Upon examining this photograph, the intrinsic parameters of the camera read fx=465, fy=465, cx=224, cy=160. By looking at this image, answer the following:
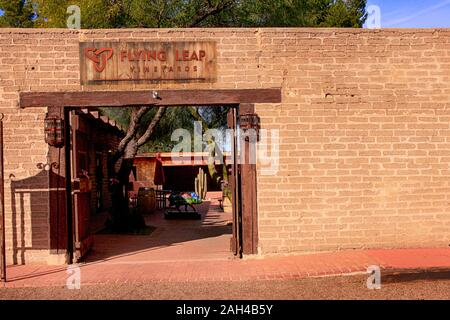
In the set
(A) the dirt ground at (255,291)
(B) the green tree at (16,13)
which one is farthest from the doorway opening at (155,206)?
(B) the green tree at (16,13)

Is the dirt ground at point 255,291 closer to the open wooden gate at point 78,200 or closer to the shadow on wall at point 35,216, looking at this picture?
the shadow on wall at point 35,216

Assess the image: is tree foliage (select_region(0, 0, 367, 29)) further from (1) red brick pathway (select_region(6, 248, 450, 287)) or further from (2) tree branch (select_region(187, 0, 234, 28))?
(1) red brick pathway (select_region(6, 248, 450, 287))

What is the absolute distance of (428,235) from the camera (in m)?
8.35

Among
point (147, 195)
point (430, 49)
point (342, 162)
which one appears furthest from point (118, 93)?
point (147, 195)

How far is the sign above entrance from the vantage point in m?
8.05

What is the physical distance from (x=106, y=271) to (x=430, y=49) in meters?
6.87

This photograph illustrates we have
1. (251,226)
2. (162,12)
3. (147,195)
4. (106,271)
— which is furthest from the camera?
(147,195)

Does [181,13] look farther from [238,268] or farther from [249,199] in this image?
[238,268]

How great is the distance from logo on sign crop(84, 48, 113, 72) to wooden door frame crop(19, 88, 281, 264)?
0.46 m

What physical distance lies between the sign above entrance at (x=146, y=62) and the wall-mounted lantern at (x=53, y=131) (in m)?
0.82

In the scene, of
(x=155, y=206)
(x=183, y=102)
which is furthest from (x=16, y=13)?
(x=183, y=102)

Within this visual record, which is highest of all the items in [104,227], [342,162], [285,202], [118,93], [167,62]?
[167,62]

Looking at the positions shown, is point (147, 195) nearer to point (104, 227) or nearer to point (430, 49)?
point (104, 227)
